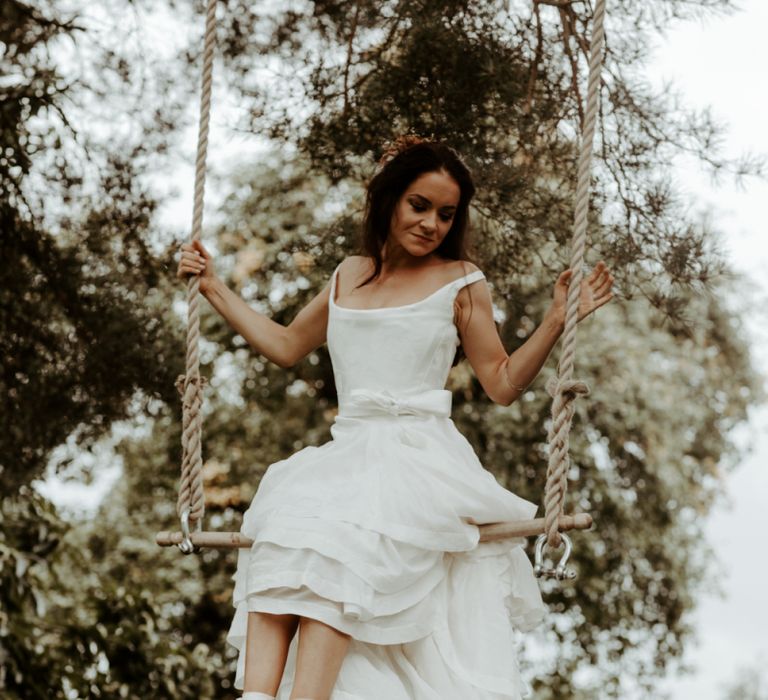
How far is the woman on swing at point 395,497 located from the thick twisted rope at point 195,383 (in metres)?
0.14

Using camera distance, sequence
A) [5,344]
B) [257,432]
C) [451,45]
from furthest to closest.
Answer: [257,432] < [5,344] < [451,45]

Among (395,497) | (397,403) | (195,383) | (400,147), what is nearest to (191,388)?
(195,383)

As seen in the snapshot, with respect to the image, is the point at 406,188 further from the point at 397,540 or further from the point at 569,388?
the point at 397,540

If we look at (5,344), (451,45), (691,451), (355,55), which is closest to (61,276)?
(5,344)

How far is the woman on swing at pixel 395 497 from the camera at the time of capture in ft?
6.73

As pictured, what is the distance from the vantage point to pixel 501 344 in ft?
7.99

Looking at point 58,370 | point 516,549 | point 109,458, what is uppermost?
point 516,549

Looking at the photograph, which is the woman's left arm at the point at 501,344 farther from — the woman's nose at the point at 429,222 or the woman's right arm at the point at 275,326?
the woman's right arm at the point at 275,326

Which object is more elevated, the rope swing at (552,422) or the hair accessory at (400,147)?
the hair accessory at (400,147)

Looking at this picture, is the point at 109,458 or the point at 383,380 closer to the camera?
the point at 383,380

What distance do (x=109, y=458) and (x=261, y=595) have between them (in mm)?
7525

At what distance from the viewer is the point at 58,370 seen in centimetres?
427

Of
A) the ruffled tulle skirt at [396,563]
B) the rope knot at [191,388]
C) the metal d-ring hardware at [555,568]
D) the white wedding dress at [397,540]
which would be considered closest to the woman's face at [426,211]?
the white wedding dress at [397,540]

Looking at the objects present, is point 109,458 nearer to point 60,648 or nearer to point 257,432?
point 257,432
